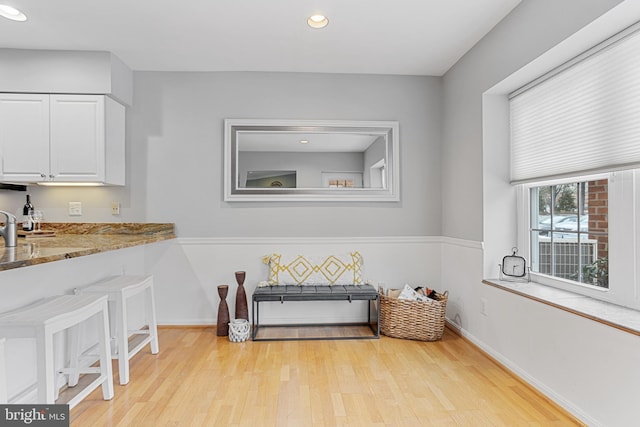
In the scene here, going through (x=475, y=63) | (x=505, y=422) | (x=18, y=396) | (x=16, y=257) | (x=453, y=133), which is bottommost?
(x=505, y=422)

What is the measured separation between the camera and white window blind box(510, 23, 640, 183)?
1855 millimetres

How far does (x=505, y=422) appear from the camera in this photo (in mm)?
1938

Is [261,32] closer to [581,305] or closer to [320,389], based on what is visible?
[320,389]

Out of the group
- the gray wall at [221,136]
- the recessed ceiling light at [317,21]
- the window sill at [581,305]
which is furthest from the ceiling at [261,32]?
the window sill at [581,305]

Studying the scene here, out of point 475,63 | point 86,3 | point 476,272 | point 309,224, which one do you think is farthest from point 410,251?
Result: point 86,3

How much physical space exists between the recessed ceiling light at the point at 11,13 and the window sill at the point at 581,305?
3.76 m

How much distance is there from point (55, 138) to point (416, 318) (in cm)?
333

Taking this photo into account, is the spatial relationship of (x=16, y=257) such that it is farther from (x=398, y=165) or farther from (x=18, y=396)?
(x=398, y=165)

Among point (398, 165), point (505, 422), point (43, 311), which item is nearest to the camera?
point (43, 311)

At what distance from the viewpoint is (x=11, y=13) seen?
8.32 feet

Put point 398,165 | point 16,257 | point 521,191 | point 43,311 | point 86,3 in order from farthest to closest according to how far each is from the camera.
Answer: point 398,165 < point 521,191 < point 86,3 < point 43,311 < point 16,257

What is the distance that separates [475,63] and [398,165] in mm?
1082

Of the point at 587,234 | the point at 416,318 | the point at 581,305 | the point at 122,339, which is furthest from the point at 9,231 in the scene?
the point at 587,234

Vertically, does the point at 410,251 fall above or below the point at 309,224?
below
